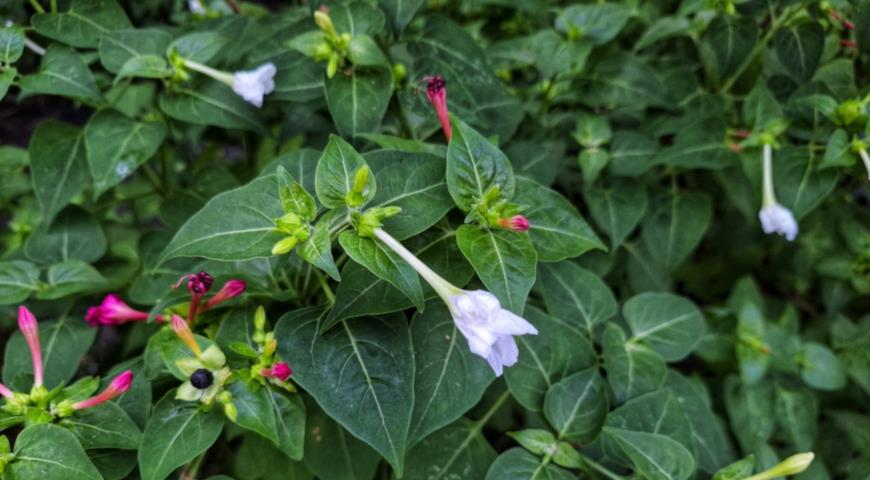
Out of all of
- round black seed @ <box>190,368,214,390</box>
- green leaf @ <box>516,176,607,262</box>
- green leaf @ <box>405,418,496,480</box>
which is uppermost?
green leaf @ <box>516,176,607,262</box>

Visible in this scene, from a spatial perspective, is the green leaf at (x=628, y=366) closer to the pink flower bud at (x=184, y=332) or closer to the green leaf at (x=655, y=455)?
the green leaf at (x=655, y=455)

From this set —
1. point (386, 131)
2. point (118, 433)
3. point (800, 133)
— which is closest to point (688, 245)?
point (800, 133)

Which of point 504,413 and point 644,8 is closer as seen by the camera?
point 504,413

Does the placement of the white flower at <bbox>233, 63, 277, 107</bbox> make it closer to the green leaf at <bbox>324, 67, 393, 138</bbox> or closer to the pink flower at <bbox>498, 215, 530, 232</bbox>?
the green leaf at <bbox>324, 67, 393, 138</bbox>

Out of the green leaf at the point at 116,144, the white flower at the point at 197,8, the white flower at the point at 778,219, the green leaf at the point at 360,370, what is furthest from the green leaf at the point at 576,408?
the white flower at the point at 197,8

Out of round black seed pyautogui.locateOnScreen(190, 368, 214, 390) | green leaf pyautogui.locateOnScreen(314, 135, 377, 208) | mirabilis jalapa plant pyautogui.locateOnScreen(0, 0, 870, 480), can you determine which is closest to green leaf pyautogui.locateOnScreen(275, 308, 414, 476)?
mirabilis jalapa plant pyautogui.locateOnScreen(0, 0, 870, 480)

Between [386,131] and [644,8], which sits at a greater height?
[644,8]

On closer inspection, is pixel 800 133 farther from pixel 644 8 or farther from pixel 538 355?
pixel 538 355
